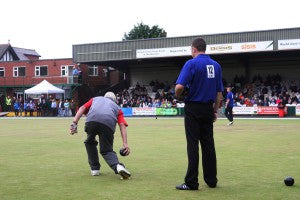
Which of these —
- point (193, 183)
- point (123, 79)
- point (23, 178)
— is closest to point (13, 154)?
point (23, 178)

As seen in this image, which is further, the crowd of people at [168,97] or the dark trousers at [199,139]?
the crowd of people at [168,97]

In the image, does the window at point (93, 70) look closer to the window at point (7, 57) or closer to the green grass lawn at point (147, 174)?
the window at point (7, 57)

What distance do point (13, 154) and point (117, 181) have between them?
491 centimetres

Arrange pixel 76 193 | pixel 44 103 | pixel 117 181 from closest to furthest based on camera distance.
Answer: pixel 76 193 → pixel 117 181 → pixel 44 103

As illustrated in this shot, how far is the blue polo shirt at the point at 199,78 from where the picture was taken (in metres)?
6.77

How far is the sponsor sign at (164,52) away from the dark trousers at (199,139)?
32.6 meters

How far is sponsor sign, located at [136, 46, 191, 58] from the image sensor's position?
39.8 m

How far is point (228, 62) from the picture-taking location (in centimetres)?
4550

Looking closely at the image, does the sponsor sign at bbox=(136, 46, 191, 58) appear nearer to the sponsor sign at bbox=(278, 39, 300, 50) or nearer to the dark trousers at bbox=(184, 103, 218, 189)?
the sponsor sign at bbox=(278, 39, 300, 50)

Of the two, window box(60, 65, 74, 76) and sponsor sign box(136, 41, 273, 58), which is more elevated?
sponsor sign box(136, 41, 273, 58)

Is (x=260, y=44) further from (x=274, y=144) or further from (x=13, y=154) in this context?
(x=13, y=154)

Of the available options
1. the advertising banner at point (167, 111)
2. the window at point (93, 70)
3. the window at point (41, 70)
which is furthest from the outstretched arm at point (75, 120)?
the window at point (41, 70)

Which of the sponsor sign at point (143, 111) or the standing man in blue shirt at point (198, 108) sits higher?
the standing man in blue shirt at point (198, 108)

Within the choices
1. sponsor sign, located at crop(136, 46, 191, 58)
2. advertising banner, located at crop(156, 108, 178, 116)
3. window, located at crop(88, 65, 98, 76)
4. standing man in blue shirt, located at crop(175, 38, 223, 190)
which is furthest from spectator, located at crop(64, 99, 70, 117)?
standing man in blue shirt, located at crop(175, 38, 223, 190)
